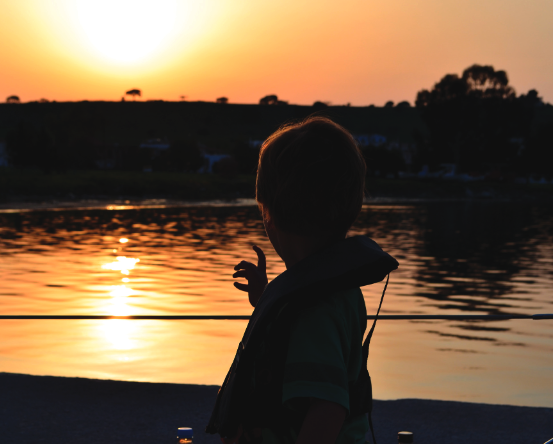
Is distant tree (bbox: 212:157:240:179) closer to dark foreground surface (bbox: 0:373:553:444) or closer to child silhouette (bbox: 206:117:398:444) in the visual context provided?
dark foreground surface (bbox: 0:373:553:444)

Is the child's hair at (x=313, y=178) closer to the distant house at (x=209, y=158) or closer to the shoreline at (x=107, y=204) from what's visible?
the shoreline at (x=107, y=204)

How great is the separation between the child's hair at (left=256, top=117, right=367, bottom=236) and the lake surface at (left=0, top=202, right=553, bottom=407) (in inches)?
233

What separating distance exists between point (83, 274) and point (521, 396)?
1324 centimetres

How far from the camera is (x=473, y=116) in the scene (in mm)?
95938

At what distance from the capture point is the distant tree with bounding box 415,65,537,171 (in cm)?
9556

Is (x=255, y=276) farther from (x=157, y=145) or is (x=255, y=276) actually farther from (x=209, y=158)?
(x=157, y=145)

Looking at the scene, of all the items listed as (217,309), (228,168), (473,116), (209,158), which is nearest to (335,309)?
(217,309)

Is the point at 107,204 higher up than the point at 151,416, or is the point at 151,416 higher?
the point at 151,416

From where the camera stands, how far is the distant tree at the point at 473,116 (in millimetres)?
95562

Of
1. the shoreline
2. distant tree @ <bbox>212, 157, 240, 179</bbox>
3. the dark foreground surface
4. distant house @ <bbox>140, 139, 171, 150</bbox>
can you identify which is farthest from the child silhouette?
distant house @ <bbox>140, 139, 171, 150</bbox>

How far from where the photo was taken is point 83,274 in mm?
18797

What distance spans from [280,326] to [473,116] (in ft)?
323

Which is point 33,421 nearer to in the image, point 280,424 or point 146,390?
point 146,390

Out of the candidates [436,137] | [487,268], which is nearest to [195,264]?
[487,268]
